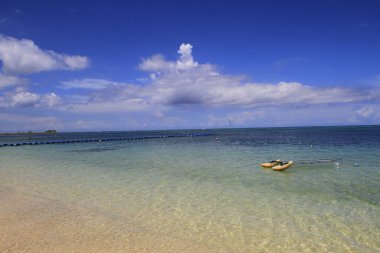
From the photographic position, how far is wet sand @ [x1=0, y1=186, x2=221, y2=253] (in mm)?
8641

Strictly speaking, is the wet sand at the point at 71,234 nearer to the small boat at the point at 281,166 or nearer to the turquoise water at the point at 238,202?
the turquoise water at the point at 238,202

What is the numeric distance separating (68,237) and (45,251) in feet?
3.42

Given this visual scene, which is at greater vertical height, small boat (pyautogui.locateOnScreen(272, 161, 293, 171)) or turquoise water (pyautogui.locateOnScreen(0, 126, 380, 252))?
small boat (pyautogui.locateOnScreen(272, 161, 293, 171))

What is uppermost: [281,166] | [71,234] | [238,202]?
[281,166]

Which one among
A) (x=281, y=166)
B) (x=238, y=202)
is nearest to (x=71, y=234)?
(x=238, y=202)

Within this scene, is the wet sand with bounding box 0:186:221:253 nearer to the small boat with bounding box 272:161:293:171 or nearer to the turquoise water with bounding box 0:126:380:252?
the turquoise water with bounding box 0:126:380:252

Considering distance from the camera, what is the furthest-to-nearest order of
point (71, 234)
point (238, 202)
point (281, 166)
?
point (281, 166) → point (238, 202) → point (71, 234)

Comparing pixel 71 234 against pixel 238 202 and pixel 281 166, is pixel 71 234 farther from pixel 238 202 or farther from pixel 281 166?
pixel 281 166

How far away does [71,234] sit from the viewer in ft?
31.7

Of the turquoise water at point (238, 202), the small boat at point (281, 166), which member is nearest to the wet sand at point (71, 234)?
the turquoise water at point (238, 202)

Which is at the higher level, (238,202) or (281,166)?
(281,166)

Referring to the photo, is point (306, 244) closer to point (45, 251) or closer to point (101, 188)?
point (45, 251)

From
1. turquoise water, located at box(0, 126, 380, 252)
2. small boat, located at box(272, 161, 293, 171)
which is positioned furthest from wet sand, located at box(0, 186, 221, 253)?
small boat, located at box(272, 161, 293, 171)

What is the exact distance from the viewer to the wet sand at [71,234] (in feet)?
28.3
